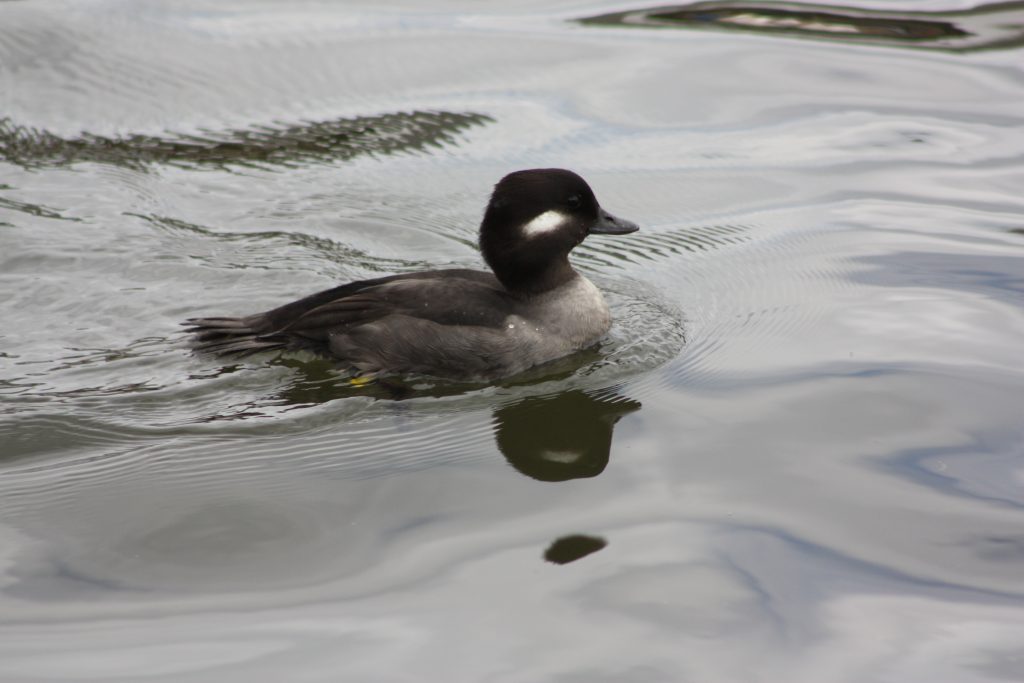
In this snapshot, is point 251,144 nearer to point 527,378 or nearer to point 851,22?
A: point 527,378

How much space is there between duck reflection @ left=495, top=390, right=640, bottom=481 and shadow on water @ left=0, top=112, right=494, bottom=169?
15.4 feet

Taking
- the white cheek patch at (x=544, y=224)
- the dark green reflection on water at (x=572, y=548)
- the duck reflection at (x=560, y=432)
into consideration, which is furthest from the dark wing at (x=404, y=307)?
the dark green reflection on water at (x=572, y=548)

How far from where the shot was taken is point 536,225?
7.91 meters

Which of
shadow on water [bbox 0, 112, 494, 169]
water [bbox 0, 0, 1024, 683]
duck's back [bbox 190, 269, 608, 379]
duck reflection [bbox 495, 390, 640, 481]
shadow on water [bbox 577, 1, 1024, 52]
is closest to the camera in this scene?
water [bbox 0, 0, 1024, 683]

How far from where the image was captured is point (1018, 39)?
1358 cm

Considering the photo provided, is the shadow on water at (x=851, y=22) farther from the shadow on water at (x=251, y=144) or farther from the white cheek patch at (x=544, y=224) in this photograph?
the white cheek patch at (x=544, y=224)

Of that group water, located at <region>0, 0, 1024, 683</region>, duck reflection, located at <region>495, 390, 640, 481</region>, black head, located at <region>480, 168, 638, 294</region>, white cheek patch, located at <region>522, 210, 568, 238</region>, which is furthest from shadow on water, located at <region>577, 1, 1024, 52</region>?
duck reflection, located at <region>495, 390, 640, 481</region>

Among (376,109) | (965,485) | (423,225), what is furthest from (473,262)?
(965,485)

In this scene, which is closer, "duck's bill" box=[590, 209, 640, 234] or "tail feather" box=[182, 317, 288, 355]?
"tail feather" box=[182, 317, 288, 355]

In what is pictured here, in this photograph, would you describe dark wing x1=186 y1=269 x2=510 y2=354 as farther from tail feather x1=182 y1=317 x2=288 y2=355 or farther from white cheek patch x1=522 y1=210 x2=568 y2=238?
white cheek patch x1=522 y1=210 x2=568 y2=238

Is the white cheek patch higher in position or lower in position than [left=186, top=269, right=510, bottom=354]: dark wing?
higher

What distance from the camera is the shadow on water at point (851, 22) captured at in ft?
44.8

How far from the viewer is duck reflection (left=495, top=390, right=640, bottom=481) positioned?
6363mm

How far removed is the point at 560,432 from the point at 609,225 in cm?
199
